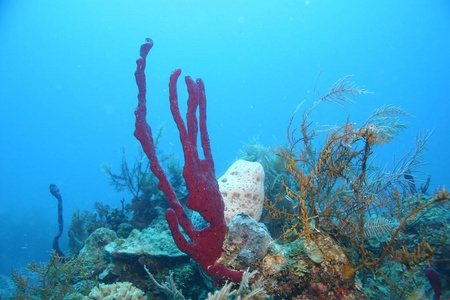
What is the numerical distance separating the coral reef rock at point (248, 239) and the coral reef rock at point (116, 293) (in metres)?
1.76

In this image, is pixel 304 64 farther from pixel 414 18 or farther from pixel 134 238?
pixel 134 238

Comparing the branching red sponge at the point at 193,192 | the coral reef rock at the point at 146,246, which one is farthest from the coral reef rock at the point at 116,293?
the branching red sponge at the point at 193,192

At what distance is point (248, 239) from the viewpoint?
2.74 m

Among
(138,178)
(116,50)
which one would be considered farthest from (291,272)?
(116,50)

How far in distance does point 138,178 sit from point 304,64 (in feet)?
405

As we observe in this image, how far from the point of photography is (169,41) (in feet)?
389

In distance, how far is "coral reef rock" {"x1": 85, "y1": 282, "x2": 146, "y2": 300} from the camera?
3139 mm

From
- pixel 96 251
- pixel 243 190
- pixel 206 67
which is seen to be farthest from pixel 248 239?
pixel 206 67

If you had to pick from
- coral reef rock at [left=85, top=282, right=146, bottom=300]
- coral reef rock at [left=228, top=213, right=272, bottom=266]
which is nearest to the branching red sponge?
coral reef rock at [left=228, top=213, right=272, bottom=266]

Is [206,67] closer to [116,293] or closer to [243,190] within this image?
[243,190]

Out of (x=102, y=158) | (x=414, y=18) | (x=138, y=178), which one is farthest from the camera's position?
(x=102, y=158)

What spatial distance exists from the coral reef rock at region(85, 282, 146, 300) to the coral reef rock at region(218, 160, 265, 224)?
5.86 ft

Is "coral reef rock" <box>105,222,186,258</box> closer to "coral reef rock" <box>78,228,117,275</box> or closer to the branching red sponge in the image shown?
"coral reef rock" <box>78,228,117,275</box>

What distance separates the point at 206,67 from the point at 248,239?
128 m
